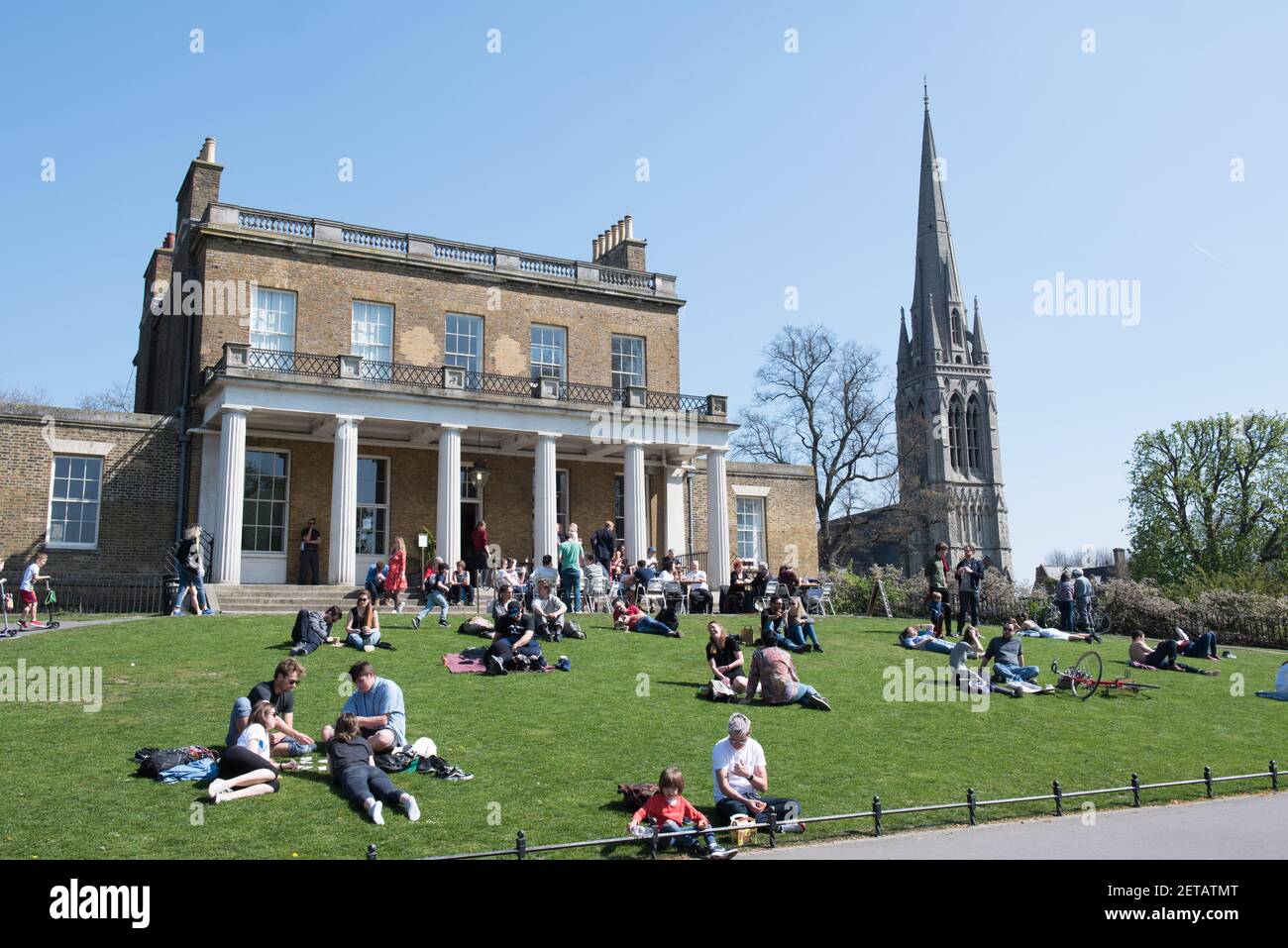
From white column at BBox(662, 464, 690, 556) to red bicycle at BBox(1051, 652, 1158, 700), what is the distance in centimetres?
1650

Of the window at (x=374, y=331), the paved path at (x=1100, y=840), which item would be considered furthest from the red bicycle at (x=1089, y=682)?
the window at (x=374, y=331)

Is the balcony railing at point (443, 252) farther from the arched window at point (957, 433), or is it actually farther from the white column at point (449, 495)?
the arched window at point (957, 433)

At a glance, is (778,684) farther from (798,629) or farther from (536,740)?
(798,629)

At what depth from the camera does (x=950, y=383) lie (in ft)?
353

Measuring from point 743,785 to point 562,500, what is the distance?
22.5 m

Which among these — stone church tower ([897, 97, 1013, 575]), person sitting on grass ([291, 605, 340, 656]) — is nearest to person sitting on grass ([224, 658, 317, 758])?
person sitting on grass ([291, 605, 340, 656])

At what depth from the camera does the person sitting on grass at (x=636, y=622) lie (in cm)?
2020

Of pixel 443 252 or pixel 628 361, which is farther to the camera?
pixel 628 361

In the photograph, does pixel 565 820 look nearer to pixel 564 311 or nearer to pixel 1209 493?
→ pixel 564 311

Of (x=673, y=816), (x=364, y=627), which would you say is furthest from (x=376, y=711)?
(x=364, y=627)
